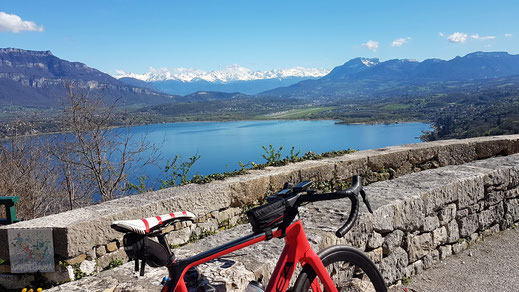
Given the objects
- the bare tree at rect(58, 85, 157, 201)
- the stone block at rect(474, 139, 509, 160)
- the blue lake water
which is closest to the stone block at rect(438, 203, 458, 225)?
the stone block at rect(474, 139, 509, 160)

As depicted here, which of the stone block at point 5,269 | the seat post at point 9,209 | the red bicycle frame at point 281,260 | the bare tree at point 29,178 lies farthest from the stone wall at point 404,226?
the bare tree at point 29,178

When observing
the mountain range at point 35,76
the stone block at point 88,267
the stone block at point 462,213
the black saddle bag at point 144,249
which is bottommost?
the stone block at point 88,267

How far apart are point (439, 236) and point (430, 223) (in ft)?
0.69

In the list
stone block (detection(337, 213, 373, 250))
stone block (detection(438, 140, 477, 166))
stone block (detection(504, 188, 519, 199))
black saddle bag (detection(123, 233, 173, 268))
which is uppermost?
black saddle bag (detection(123, 233, 173, 268))

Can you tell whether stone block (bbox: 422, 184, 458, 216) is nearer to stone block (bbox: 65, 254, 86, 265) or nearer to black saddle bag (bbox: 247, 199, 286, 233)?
black saddle bag (bbox: 247, 199, 286, 233)

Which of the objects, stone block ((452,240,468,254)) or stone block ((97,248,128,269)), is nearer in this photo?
stone block ((97,248,128,269))

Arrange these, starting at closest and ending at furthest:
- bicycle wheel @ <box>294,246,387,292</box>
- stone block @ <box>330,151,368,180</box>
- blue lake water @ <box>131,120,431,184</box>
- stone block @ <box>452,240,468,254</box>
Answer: bicycle wheel @ <box>294,246,387,292</box> → stone block @ <box>452,240,468,254</box> → stone block @ <box>330,151,368,180</box> → blue lake water @ <box>131,120,431,184</box>

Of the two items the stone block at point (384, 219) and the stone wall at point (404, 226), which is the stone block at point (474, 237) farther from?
the stone block at point (384, 219)

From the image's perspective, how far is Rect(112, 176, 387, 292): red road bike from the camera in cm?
140

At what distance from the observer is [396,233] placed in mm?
3160

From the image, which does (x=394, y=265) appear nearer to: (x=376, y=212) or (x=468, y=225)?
(x=376, y=212)

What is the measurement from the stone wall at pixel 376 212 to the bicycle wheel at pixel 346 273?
0.34 m

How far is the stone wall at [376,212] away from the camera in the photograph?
124 inches

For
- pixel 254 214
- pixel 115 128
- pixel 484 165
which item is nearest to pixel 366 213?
pixel 254 214
